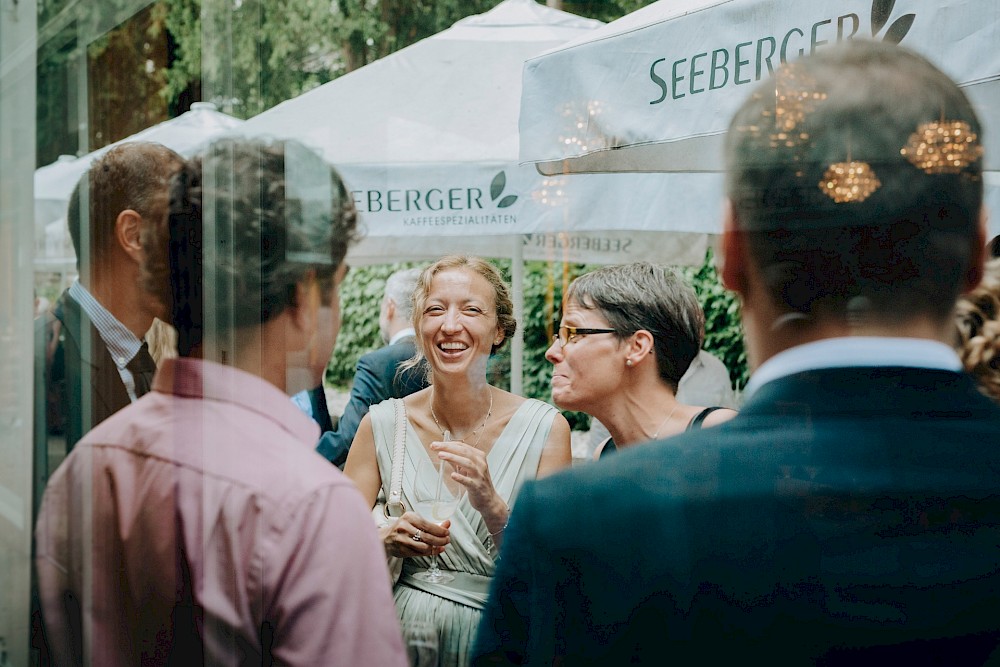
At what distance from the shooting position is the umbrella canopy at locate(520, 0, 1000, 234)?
4.91ft

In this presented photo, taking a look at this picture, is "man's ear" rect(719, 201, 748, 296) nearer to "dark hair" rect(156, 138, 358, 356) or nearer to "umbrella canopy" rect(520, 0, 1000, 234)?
"umbrella canopy" rect(520, 0, 1000, 234)

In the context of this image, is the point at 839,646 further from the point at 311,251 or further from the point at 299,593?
the point at 311,251

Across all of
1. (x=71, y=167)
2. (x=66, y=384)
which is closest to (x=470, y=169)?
(x=71, y=167)

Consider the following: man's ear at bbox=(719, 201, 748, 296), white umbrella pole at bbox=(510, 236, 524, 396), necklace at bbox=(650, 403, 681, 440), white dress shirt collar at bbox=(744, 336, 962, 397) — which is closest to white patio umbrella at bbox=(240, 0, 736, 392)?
white umbrella pole at bbox=(510, 236, 524, 396)

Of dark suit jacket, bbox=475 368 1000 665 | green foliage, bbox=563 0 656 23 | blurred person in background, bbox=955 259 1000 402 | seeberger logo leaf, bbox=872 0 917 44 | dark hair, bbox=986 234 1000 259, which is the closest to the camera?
dark suit jacket, bbox=475 368 1000 665

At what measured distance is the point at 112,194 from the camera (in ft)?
4.74

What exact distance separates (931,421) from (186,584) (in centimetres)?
105

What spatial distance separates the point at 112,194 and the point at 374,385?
20.4 inches

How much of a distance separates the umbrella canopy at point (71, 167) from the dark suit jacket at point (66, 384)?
8 centimetres

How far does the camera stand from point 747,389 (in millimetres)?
1316

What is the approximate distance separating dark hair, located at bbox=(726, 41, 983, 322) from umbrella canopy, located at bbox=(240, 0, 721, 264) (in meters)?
0.22

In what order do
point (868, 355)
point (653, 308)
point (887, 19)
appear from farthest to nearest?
point (653, 308) < point (887, 19) < point (868, 355)

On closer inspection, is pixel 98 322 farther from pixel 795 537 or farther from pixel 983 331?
pixel 983 331

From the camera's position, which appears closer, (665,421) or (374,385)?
(665,421)
